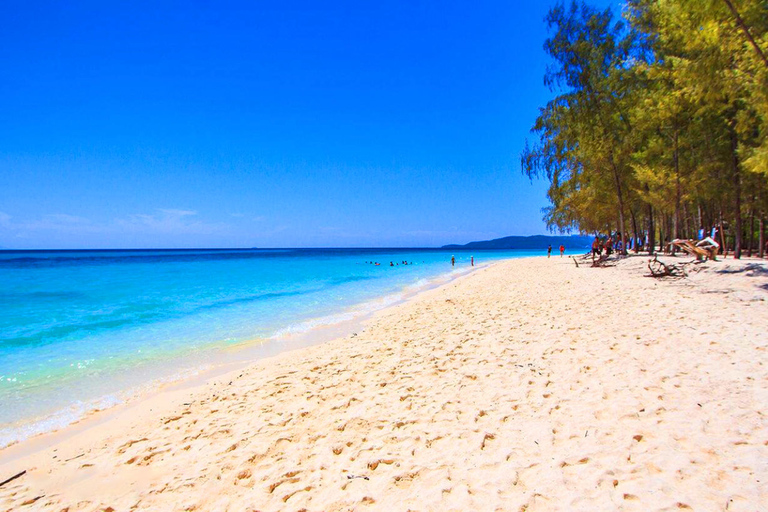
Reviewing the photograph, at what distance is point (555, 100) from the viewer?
24812 millimetres

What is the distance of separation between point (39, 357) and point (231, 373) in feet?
21.1

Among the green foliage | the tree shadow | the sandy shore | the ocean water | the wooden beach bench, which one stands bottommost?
the ocean water

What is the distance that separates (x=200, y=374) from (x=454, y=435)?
6.09 m

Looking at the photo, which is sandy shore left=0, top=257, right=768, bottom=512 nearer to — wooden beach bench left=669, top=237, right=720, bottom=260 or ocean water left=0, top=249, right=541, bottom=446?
ocean water left=0, top=249, right=541, bottom=446

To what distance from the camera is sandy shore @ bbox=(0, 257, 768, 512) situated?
299cm

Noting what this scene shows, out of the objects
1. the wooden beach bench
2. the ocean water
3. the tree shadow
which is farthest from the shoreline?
the wooden beach bench

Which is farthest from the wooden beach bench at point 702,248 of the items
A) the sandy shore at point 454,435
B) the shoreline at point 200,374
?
the shoreline at point 200,374

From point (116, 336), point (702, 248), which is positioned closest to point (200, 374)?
point (116, 336)

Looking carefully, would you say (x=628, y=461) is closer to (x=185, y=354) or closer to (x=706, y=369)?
(x=706, y=369)

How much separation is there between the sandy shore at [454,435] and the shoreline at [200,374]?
18 cm

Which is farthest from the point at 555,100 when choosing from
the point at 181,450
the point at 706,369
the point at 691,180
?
the point at 181,450

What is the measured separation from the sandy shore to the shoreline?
18 centimetres

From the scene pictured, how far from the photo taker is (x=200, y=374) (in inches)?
301

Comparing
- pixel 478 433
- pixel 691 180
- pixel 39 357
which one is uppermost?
pixel 691 180
